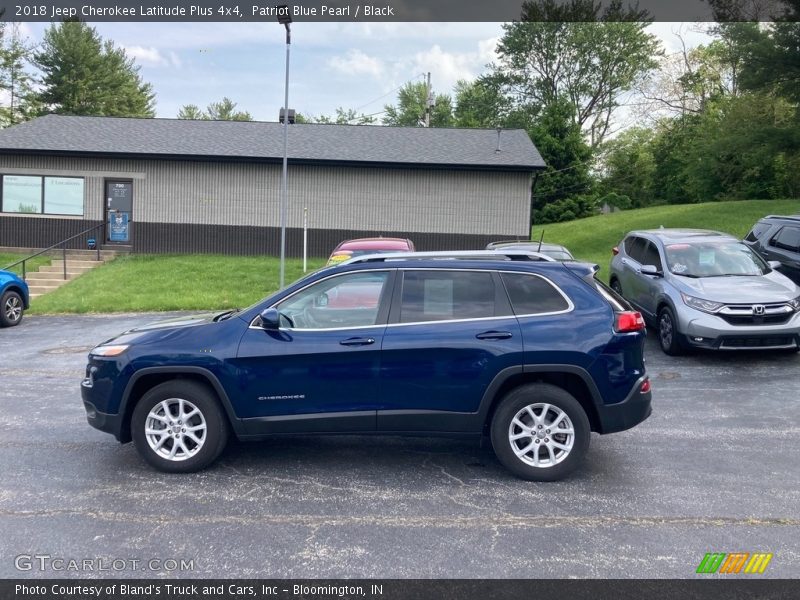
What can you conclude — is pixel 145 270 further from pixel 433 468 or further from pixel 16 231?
pixel 433 468

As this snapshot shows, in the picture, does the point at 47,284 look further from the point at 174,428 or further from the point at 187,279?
the point at 174,428

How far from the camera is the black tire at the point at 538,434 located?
558cm

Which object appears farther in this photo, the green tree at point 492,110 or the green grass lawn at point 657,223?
the green tree at point 492,110

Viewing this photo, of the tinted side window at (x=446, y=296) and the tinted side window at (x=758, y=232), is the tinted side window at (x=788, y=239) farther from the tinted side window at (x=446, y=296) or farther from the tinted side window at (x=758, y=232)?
the tinted side window at (x=446, y=296)

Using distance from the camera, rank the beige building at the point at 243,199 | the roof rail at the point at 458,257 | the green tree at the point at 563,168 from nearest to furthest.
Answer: the roof rail at the point at 458,257
the beige building at the point at 243,199
the green tree at the point at 563,168

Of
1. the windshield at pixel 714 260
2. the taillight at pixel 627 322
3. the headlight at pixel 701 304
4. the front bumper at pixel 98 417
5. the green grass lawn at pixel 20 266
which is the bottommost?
the front bumper at pixel 98 417

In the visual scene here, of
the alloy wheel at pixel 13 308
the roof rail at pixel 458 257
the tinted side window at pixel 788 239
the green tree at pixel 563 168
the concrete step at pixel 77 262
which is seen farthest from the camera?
the green tree at pixel 563 168

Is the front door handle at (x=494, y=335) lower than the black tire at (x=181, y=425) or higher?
higher

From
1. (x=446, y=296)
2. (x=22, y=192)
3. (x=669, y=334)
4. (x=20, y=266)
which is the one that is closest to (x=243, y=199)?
(x=20, y=266)

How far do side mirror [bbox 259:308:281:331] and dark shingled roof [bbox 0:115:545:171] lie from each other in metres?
17.3

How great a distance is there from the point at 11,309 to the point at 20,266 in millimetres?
7331

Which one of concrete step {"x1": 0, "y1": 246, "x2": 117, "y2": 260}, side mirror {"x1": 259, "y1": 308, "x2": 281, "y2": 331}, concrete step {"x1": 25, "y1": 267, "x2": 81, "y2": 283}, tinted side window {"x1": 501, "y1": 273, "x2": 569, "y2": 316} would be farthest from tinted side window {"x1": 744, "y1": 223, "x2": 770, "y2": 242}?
concrete step {"x1": 0, "y1": 246, "x2": 117, "y2": 260}

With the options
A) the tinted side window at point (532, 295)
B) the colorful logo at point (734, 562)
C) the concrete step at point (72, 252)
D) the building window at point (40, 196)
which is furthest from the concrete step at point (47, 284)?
the colorful logo at point (734, 562)

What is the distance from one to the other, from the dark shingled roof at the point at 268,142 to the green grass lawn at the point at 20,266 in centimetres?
326
